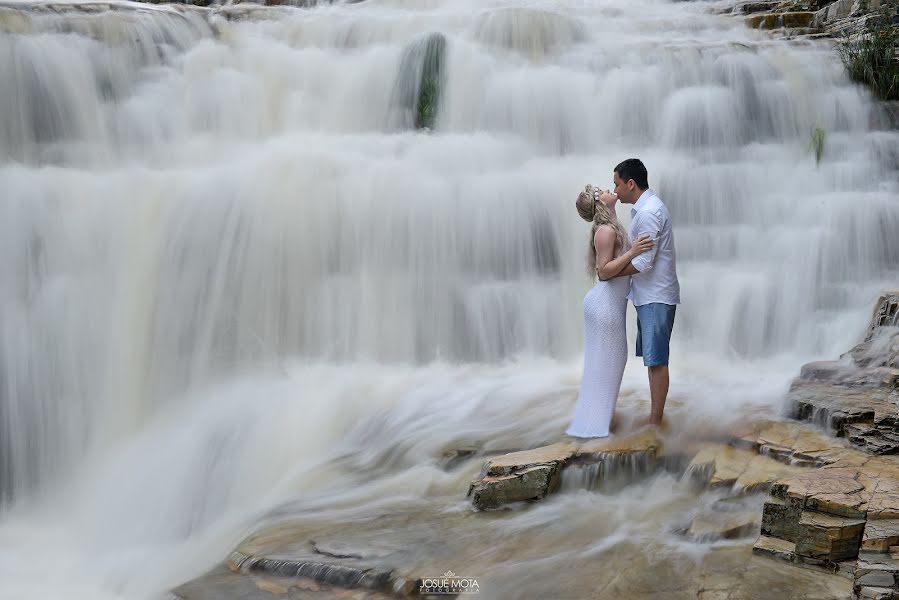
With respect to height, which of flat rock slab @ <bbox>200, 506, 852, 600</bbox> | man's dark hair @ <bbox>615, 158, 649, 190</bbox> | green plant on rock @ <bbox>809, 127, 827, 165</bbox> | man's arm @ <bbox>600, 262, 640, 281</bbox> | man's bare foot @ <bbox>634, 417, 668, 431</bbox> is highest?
green plant on rock @ <bbox>809, 127, 827, 165</bbox>

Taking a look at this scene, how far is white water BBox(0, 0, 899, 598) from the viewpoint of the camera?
762 cm

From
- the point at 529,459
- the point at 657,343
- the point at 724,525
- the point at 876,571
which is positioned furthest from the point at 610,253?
the point at 876,571

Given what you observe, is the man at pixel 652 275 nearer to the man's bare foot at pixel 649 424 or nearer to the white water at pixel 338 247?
the man's bare foot at pixel 649 424

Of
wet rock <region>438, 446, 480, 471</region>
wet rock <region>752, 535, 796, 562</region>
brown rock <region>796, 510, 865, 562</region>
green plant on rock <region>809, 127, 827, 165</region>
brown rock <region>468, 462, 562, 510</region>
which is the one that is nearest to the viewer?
brown rock <region>796, 510, 865, 562</region>

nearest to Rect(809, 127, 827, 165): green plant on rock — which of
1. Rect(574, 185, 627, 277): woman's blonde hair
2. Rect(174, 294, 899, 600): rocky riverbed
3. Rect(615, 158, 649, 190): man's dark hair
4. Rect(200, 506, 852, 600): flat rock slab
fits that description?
Rect(174, 294, 899, 600): rocky riverbed

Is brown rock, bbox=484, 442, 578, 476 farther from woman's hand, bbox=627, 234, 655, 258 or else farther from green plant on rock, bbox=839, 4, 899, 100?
green plant on rock, bbox=839, 4, 899, 100

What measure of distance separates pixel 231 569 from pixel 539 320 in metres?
4.25

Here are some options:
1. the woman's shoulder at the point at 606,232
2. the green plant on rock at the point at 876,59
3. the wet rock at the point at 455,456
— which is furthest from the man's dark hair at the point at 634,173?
the green plant on rock at the point at 876,59

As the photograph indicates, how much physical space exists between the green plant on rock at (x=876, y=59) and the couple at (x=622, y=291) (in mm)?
5759

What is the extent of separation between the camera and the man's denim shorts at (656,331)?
648 cm

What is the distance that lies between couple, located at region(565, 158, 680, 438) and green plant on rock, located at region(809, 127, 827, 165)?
15.3 feet

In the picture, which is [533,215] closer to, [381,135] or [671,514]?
[381,135]

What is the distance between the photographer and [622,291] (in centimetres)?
667

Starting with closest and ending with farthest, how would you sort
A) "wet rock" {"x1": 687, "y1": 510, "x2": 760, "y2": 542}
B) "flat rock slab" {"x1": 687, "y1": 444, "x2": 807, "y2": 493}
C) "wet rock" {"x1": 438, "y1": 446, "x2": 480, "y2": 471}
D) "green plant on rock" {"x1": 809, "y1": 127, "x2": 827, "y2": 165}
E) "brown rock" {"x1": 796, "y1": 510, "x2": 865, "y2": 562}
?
"brown rock" {"x1": 796, "y1": 510, "x2": 865, "y2": 562}
"wet rock" {"x1": 687, "y1": 510, "x2": 760, "y2": 542}
"flat rock slab" {"x1": 687, "y1": 444, "x2": 807, "y2": 493}
"wet rock" {"x1": 438, "y1": 446, "x2": 480, "y2": 471}
"green plant on rock" {"x1": 809, "y1": 127, "x2": 827, "y2": 165}
